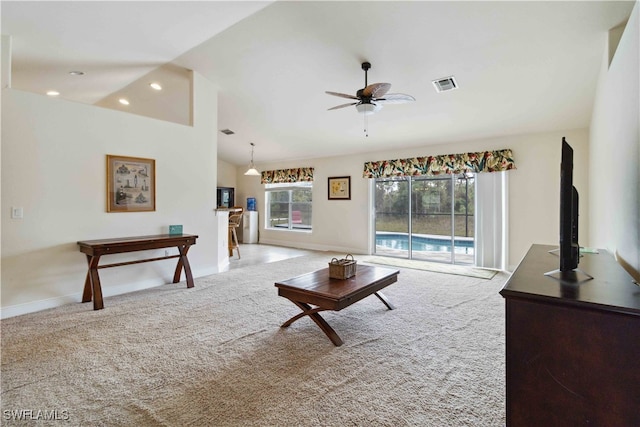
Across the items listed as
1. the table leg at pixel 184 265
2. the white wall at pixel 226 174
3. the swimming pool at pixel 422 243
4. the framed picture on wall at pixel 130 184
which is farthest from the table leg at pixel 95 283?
the white wall at pixel 226 174

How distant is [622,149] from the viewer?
2137 millimetres

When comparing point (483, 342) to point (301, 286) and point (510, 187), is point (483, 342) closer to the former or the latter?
point (301, 286)

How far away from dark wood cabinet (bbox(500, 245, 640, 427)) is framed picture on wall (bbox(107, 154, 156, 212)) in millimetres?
4295

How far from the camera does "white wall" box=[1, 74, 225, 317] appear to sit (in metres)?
3.13

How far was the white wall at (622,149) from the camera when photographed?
68.7 inches

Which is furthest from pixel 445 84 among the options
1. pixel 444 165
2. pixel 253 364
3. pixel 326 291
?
pixel 253 364

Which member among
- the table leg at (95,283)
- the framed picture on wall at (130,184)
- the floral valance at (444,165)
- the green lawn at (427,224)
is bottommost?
the table leg at (95,283)

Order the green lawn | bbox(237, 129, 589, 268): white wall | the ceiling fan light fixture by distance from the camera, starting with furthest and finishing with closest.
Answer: the green lawn → bbox(237, 129, 589, 268): white wall → the ceiling fan light fixture

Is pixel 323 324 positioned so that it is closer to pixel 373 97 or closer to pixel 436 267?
pixel 373 97

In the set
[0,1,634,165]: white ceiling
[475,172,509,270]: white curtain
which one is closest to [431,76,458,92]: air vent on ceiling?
[0,1,634,165]: white ceiling

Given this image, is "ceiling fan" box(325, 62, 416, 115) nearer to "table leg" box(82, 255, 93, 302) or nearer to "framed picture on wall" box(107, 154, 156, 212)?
"framed picture on wall" box(107, 154, 156, 212)

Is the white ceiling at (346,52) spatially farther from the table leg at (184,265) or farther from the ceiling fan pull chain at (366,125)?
the table leg at (184,265)

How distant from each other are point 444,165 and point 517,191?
1.27 metres

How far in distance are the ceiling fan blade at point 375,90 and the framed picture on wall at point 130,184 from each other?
303 centimetres
